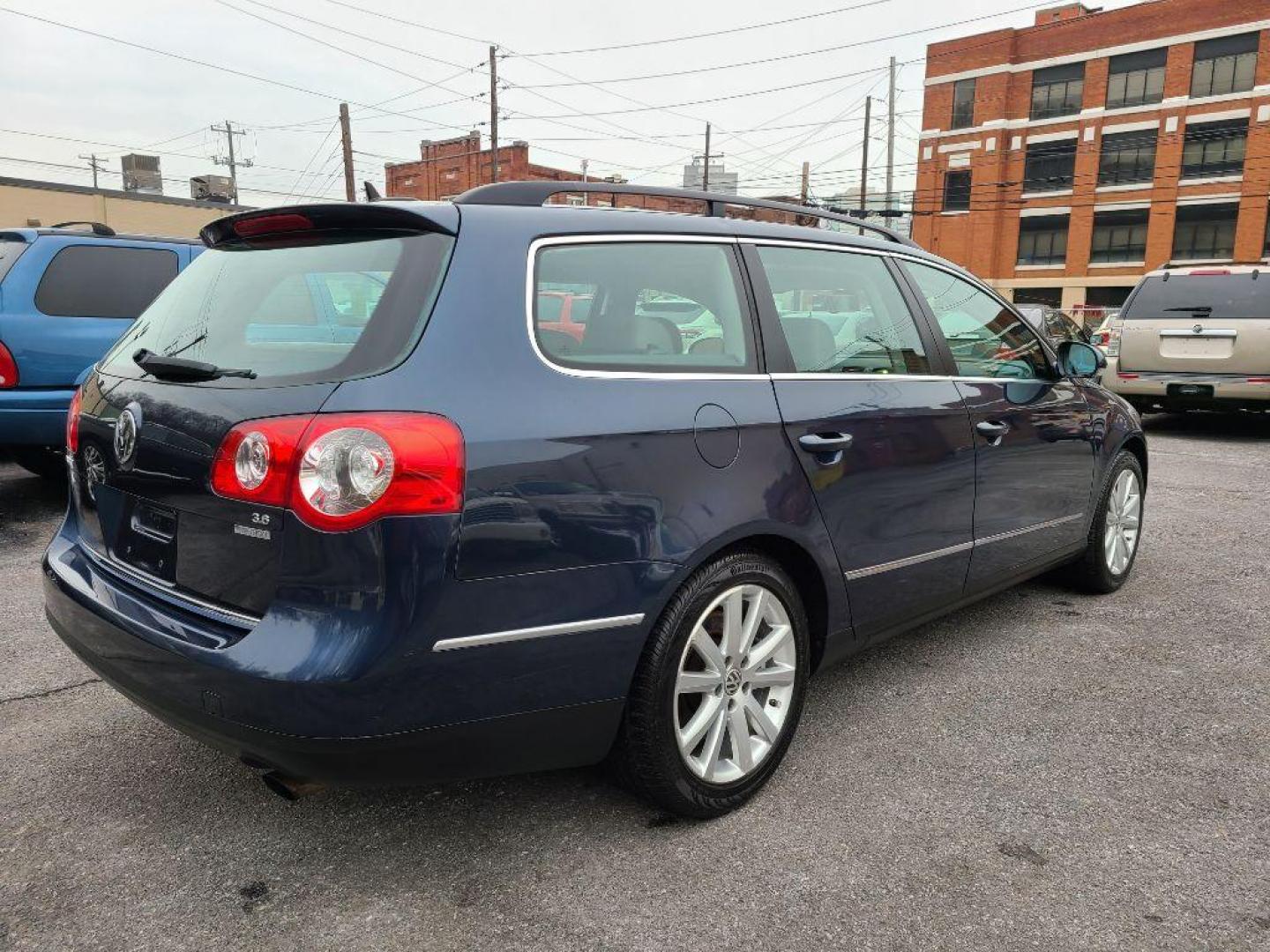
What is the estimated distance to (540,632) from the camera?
6.84ft

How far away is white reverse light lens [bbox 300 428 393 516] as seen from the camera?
1.92m

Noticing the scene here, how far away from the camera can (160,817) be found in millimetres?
2518

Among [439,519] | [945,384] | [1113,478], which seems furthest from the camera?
[1113,478]

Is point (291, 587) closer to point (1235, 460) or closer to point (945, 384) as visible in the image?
point (945, 384)

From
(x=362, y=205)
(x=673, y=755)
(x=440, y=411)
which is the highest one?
(x=362, y=205)

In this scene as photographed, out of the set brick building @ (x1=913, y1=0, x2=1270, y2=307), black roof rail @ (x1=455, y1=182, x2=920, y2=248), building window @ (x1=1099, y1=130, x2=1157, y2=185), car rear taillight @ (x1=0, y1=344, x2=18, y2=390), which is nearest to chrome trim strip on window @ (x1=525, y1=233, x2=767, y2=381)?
black roof rail @ (x1=455, y1=182, x2=920, y2=248)

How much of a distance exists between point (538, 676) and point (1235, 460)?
8925 mm

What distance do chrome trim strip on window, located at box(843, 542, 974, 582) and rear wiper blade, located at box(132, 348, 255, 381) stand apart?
181 centimetres

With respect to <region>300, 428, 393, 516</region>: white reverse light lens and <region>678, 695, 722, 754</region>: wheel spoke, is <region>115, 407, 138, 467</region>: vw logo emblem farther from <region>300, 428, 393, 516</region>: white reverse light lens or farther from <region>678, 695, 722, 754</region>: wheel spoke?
<region>678, 695, 722, 754</region>: wheel spoke

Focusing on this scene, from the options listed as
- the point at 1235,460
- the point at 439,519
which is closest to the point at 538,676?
the point at 439,519

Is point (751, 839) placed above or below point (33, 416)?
below

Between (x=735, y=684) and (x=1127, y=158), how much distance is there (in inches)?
1853

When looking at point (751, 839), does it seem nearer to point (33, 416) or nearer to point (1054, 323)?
point (33, 416)

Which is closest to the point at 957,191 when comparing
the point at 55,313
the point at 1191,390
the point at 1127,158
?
the point at 1127,158
